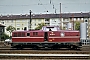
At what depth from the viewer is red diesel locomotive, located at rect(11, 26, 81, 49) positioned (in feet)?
96.1

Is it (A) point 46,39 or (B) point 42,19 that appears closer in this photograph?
(A) point 46,39

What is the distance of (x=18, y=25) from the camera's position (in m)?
115

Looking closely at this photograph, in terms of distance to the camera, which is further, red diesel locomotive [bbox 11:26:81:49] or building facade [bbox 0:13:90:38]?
building facade [bbox 0:13:90:38]

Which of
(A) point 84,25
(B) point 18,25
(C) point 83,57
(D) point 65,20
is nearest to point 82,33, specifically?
(A) point 84,25

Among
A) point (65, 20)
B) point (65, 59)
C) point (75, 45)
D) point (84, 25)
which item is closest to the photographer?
point (65, 59)

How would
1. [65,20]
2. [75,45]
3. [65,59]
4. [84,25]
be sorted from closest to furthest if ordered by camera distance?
1. [65,59]
2. [75,45]
3. [84,25]
4. [65,20]

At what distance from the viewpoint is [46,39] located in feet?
98.6

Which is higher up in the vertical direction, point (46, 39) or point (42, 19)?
point (42, 19)

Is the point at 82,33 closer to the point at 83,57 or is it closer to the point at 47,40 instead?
the point at 47,40

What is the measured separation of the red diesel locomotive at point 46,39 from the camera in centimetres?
2928

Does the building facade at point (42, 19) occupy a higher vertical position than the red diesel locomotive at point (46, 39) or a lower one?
higher

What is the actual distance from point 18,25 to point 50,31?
283ft

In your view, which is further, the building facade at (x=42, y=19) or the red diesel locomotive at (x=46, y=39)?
the building facade at (x=42, y=19)

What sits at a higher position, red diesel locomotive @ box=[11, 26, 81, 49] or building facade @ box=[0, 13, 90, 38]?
building facade @ box=[0, 13, 90, 38]
